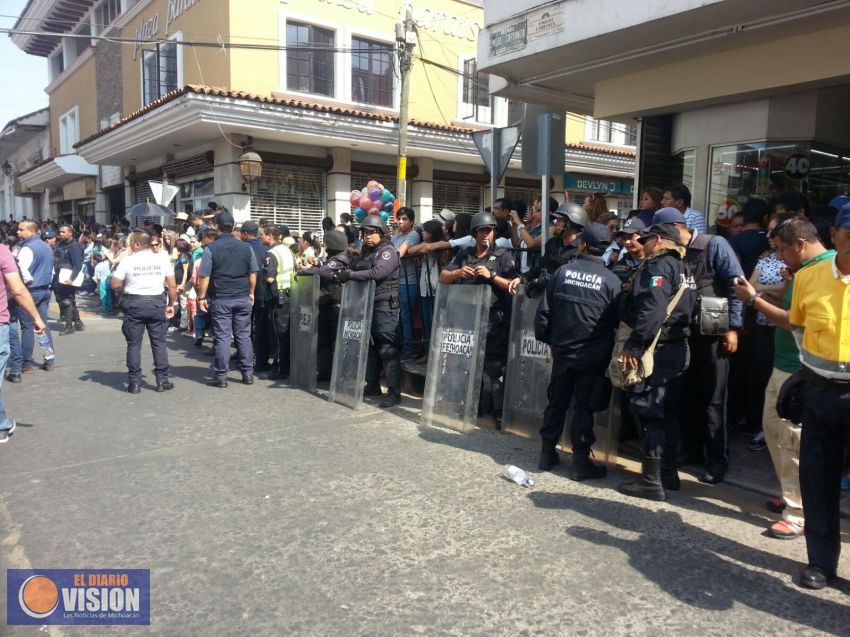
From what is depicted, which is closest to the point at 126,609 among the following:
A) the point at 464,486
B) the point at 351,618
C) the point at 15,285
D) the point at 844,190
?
the point at 351,618

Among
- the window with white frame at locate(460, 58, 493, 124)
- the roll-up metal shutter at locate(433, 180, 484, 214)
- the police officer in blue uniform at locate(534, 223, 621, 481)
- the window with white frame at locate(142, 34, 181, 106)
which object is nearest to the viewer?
the police officer in blue uniform at locate(534, 223, 621, 481)

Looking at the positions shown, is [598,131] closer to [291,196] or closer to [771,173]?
[291,196]

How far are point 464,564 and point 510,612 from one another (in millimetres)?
472

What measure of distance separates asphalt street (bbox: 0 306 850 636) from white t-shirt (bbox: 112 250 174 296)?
1758 millimetres

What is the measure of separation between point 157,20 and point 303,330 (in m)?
14.6

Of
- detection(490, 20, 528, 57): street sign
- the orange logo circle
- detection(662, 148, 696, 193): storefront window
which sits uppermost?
detection(490, 20, 528, 57): street sign

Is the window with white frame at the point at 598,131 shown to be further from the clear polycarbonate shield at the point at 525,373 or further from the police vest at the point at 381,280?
the clear polycarbonate shield at the point at 525,373

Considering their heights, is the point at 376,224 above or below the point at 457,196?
below

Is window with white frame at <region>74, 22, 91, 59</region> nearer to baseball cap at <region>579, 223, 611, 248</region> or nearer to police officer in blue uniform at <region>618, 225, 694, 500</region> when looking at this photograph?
baseball cap at <region>579, 223, 611, 248</region>

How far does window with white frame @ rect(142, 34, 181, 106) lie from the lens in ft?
55.0

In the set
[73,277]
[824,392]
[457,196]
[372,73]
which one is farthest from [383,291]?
[457,196]

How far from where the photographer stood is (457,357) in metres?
5.84

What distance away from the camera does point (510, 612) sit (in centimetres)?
A: 295

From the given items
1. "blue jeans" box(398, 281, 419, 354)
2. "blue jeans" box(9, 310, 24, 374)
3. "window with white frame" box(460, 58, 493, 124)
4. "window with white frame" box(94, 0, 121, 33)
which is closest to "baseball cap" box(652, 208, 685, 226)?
"blue jeans" box(398, 281, 419, 354)
